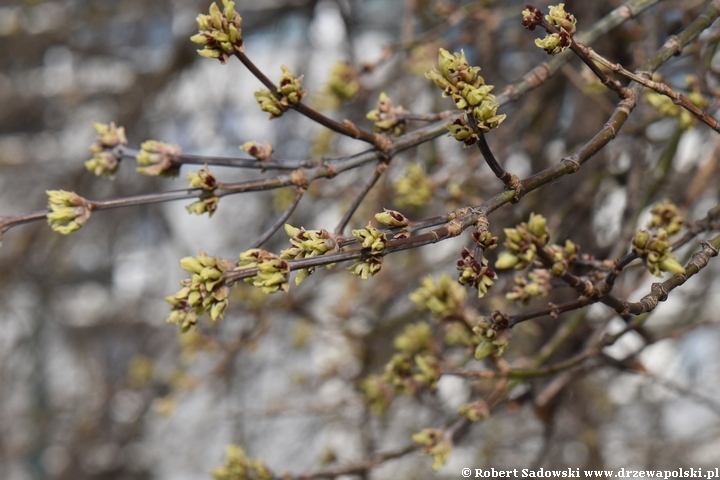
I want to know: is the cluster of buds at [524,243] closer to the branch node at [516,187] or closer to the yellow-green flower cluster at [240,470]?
the branch node at [516,187]

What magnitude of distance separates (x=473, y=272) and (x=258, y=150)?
50 centimetres

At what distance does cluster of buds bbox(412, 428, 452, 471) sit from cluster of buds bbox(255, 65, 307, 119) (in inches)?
29.5

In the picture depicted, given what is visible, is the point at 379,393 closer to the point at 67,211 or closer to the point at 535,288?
the point at 535,288

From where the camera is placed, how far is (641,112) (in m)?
Result: 2.07

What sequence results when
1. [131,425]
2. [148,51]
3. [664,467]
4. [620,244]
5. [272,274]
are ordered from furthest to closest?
[148,51], [131,425], [664,467], [620,244], [272,274]

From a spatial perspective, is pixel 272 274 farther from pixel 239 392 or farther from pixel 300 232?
pixel 239 392

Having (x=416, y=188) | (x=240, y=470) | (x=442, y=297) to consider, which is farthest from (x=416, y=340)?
(x=240, y=470)

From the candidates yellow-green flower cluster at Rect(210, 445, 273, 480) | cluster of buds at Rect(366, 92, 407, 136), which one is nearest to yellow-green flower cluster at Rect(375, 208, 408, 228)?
cluster of buds at Rect(366, 92, 407, 136)

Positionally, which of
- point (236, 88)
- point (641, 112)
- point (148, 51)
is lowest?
point (641, 112)

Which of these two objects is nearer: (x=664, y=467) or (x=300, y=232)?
(x=300, y=232)

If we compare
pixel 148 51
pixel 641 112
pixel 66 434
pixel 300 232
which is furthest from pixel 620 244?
pixel 66 434

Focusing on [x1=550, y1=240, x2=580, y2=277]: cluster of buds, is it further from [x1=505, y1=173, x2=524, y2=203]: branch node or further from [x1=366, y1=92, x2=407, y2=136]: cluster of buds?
[x1=366, y1=92, x2=407, y2=136]: cluster of buds

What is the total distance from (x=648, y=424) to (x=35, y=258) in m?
3.78

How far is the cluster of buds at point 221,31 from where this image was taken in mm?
1096
